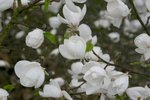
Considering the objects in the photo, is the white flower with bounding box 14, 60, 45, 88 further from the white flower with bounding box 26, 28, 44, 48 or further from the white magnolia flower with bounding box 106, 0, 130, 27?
the white magnolia flower with bounding box 106, 0, 130, 27

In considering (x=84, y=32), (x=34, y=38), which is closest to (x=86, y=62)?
(x=84, y=32)

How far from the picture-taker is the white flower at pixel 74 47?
5.97 feet

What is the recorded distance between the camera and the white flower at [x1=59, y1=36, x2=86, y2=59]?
71.6 inches

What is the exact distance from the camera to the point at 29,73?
6.20 ft

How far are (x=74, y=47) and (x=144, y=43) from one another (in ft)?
1.20

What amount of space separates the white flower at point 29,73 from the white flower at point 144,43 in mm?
454

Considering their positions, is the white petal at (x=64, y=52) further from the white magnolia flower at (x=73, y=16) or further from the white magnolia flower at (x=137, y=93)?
the white magnolia flower at (x=137, y=93)

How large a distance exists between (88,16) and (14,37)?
80cm

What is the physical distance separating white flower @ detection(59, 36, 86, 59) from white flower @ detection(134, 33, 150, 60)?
0.29 m

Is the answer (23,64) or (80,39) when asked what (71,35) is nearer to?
(80,39)

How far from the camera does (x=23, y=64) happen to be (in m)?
1.92

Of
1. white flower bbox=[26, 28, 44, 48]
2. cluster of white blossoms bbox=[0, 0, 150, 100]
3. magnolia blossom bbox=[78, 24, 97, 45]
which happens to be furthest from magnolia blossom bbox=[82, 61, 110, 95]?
white flower bbox=[26, 28, 44, 48]

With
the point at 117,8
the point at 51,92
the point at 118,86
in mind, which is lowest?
the point at 51,92

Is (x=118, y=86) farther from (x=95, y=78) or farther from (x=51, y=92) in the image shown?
(x=51, y=92)
